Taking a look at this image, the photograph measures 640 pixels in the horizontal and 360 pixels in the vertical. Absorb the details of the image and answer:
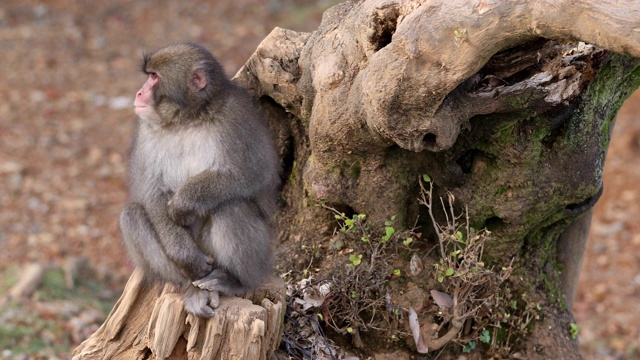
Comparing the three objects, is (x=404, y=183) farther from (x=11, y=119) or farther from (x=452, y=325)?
(x=11, y=119)

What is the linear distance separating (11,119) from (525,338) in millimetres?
6757

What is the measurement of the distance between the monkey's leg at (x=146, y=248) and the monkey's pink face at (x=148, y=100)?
422 millimetres

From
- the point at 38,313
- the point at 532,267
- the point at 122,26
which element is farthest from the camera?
the point at 122,26

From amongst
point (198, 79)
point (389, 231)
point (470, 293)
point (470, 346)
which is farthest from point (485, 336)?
point (198, 79)

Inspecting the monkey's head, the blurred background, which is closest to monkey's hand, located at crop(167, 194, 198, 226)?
the monkey's head

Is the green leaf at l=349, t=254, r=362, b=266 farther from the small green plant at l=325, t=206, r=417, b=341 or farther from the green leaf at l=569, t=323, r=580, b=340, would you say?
the green leaf at l=569, t=323, r=580, b=340

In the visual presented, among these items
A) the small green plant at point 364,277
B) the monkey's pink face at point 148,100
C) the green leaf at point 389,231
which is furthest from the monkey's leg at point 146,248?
the green leaf at point 389,231

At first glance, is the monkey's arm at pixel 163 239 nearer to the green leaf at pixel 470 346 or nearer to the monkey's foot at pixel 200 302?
the monkey's foot at pixel 200 302

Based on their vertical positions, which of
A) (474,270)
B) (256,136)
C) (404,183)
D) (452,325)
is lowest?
(452,325)

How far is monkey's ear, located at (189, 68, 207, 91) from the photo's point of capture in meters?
3.92

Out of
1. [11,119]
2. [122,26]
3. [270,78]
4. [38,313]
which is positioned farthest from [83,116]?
[270,78]

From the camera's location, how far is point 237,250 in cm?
382

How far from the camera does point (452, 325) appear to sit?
4.19 meters

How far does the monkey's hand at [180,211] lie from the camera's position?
384 cm
